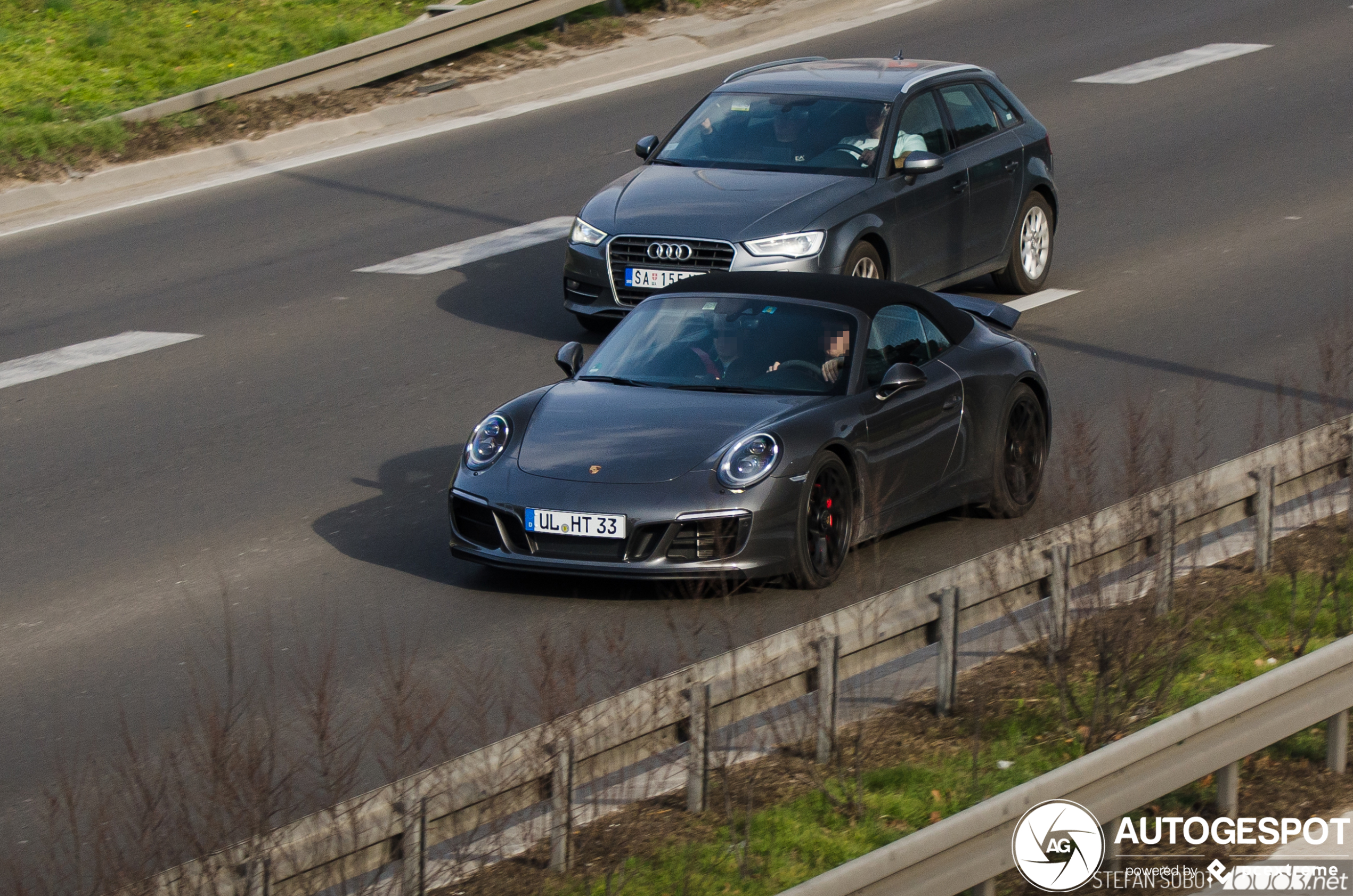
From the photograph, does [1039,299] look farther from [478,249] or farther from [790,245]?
[478,249]

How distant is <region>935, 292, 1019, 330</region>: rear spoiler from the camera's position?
11.1 m

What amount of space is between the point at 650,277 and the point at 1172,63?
1243cm

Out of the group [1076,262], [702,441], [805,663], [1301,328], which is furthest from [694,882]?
[1076,262]

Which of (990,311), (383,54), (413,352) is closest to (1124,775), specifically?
(990,311)

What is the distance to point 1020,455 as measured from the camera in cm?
1046

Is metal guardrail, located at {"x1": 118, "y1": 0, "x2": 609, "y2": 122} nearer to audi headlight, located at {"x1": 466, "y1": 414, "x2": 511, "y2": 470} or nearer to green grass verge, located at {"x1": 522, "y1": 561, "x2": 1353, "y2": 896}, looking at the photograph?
audi headlight, located at {"x1": 466, "y1": 414, "x2": 511, "y2": 470}

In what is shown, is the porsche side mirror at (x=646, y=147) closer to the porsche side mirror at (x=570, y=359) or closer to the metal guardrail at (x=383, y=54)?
the porsche side mirror at (x=570, y=359)

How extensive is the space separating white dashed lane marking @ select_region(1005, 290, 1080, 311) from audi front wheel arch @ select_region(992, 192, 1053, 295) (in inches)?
3.7

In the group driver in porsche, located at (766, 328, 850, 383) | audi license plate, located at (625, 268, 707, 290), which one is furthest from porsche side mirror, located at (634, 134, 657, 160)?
driver in porsche, located at (766, 328, 850, 383)

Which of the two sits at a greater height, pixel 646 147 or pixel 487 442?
pixel 646 147

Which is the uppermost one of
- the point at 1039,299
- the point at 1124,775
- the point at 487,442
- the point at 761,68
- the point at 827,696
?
the point at 761,68

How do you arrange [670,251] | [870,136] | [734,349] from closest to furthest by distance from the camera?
[734,349] < [670,251] < [870,136]

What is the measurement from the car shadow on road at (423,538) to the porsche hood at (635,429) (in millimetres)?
518

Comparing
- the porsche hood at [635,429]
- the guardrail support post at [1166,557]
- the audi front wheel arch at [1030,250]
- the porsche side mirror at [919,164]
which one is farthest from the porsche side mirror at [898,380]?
the audi front wheel arch at [1030,250]
